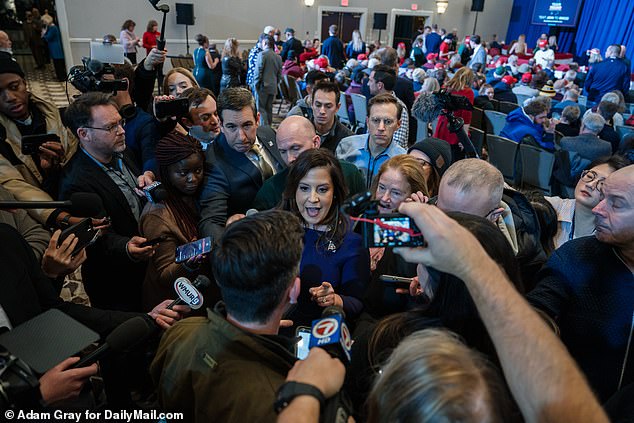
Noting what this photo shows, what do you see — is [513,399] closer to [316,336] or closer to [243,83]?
[316,336]

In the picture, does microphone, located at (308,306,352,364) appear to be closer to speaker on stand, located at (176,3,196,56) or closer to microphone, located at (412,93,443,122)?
microphone, located at (412,93,443,122)

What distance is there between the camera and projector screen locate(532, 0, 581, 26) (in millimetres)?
14977

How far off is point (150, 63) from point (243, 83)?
4.61 m

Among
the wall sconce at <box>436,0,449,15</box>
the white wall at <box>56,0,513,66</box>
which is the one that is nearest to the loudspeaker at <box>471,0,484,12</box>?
the white wall at <box>56,0,513,66</box>

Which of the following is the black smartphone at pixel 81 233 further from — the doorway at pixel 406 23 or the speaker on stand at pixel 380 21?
the doorway at pixel 406 23

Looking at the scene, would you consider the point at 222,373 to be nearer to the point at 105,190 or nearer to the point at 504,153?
the point at 105,190

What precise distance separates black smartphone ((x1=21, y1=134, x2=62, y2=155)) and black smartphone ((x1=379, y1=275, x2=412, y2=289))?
82.8 inches

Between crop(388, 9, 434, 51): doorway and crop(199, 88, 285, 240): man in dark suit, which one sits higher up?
crop(388, 9, 434, 51): doorway

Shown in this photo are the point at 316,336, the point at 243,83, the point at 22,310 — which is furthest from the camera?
the point at 243,83

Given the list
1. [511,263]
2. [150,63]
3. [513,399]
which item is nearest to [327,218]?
[511,263]

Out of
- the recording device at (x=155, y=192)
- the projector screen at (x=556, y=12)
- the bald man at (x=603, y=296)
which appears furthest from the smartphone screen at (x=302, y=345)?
the projector screen at (x=556, y=12)

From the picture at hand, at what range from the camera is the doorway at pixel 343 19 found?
1402cm

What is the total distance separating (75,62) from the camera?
11102mm

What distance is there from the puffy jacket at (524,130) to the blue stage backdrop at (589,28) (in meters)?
12.5
